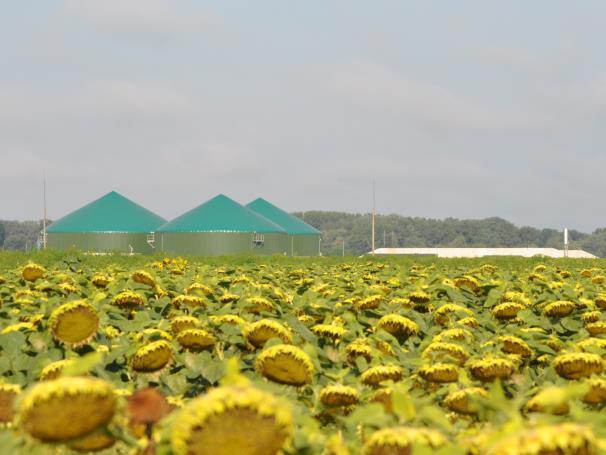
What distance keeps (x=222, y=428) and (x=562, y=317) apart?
13.3ft

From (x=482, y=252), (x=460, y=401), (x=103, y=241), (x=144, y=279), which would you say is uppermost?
(x=103, y=241)

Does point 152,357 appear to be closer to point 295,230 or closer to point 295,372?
point 295,372

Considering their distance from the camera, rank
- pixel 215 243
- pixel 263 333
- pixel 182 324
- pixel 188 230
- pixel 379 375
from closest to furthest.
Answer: pixel 379 375, pixel 263 333, pixel 182 324, pixel 215 243, pixel 188 230

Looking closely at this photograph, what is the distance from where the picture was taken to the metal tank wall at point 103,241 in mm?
73625

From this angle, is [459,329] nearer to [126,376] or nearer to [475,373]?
[475,373]

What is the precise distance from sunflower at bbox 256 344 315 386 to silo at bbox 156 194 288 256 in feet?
205

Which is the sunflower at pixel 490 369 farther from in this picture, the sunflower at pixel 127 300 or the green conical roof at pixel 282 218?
the green conical roof at pixel 282 218

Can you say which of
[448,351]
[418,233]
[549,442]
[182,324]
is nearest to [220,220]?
[182,324]

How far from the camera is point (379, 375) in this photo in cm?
315

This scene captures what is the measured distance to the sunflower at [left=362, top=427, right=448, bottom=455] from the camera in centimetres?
187

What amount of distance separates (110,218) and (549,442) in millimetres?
76287

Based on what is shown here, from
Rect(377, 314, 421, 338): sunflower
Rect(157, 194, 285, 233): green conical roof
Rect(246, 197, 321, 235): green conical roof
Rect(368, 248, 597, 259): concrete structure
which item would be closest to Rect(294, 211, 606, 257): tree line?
Rect(368, 248, 597, 259): concrete structure

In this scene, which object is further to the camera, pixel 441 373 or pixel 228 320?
pixel 228 320

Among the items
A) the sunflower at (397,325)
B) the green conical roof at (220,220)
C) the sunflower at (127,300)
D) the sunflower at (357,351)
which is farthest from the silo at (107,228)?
the sunflower at (357,351)
